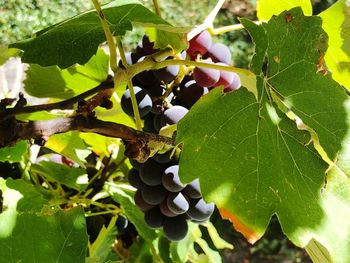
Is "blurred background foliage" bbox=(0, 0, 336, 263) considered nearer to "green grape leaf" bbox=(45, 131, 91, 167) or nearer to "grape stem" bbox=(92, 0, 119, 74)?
"green grape leaf" bbox=(45, 131, 91, 167)

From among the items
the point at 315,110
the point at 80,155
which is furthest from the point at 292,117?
the point at 80,155

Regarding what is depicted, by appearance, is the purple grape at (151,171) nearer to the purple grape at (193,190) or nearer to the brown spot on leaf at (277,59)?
the purple grape at (193,190)

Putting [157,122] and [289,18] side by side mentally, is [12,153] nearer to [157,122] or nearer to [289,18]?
[157,122]

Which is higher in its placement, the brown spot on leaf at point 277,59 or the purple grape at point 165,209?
the brown spot on leaf at point 277,59

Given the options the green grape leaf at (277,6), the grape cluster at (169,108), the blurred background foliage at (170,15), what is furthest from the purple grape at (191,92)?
the blurred background foliage at (170,15)

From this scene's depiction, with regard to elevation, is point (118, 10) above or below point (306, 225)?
above

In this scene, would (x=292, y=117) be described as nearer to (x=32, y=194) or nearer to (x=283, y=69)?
(x=283, y=69)

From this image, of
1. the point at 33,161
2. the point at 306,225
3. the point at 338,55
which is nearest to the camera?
the point at 306,225
